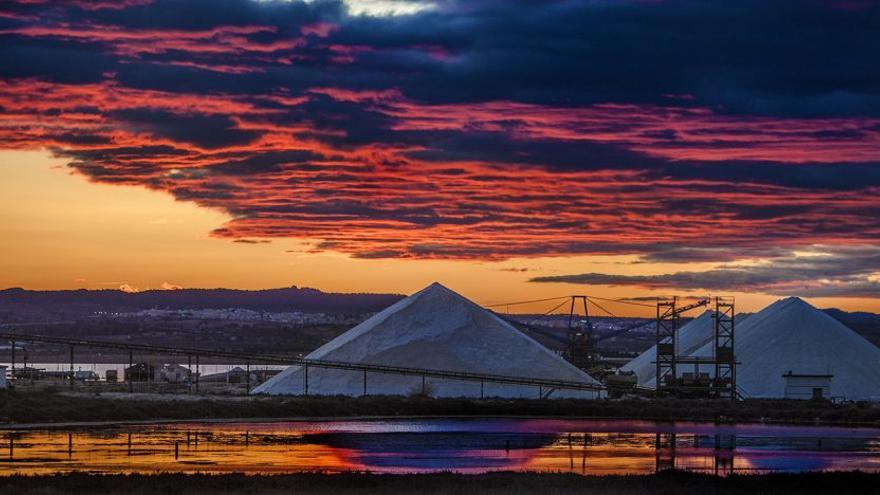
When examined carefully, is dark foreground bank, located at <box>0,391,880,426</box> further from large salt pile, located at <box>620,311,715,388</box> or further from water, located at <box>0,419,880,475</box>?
large salt pile, located at <box>620,311,715,388</box>

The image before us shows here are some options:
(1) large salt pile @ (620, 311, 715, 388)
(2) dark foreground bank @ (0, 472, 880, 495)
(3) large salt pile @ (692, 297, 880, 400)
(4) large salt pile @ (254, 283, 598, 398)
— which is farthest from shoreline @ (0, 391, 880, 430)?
(2) dark foreground bank @ (0, 472, 880, 495)

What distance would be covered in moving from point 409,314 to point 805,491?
81090mm

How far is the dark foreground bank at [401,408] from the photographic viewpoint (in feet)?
285

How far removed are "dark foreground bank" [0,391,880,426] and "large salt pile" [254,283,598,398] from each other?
697 cm

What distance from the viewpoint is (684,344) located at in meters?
160

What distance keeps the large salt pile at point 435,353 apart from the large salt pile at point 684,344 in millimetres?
22104

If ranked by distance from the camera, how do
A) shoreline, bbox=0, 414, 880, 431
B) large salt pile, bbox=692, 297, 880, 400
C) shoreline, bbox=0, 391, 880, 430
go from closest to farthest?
shoreline, bbox=0, 414, 880, 431, shoreline, bbox=0, 391, 880, 430, large salt pile, bbox=692, 297, 880, 400

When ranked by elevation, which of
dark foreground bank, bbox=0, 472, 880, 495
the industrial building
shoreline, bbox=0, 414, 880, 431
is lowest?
shoreline, bbox=0, 414, 880, 431

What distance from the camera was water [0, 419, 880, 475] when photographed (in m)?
54.8

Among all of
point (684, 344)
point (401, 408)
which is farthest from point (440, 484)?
point (684, 344)

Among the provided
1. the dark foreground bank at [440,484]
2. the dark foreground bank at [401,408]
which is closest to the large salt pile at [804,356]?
the dark foreground bank at [401,408]

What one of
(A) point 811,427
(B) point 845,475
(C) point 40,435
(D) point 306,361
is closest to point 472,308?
(D) point 306,361

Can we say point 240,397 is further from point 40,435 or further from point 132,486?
point 132,486

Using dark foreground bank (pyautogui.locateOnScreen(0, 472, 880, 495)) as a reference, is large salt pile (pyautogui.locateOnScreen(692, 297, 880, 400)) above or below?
above
